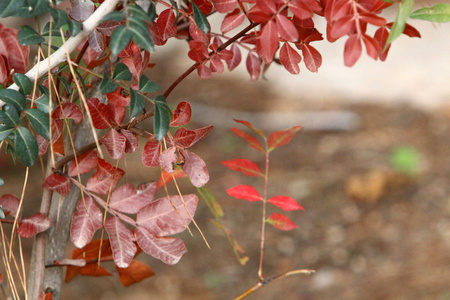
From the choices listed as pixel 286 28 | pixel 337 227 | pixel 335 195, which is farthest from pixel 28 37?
pixel 335 195

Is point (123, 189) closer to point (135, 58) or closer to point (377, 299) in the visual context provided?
point (135, 58)

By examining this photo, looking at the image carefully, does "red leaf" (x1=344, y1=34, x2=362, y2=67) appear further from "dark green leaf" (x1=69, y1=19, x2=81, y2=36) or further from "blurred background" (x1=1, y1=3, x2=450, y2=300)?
"blurred background" (x1=1, y1=3, x2=450, y2=300)

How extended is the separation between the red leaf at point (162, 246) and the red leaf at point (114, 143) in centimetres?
10

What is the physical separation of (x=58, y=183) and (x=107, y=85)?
133mm

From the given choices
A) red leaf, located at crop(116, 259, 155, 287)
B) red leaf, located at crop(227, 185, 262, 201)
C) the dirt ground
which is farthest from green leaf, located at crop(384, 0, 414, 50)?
the dirt ground

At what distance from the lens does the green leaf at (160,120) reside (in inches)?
19.1

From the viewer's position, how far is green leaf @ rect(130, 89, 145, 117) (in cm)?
49

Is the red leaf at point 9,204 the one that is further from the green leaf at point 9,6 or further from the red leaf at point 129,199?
the green leaf at point 9,6

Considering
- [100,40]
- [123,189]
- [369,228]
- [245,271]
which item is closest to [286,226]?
[123,189]

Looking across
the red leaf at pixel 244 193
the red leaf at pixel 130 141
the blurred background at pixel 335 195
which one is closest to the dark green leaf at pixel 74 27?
the red leaf at pixel 130 141

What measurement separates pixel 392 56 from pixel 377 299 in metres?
2.91

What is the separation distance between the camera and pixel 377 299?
73.0 inches

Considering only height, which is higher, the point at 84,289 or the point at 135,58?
the point at 135,58

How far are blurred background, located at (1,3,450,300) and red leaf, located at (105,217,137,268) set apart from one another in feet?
4.87
